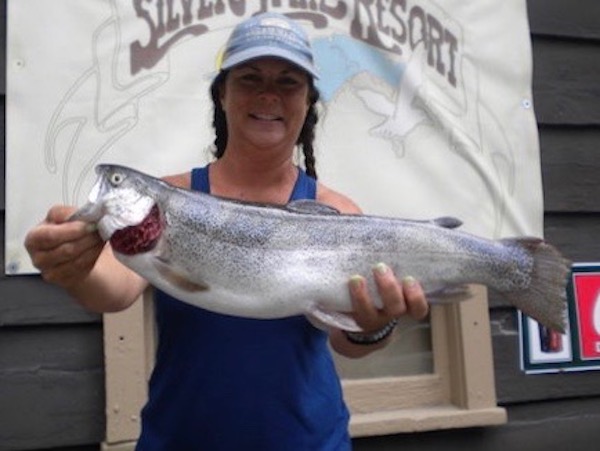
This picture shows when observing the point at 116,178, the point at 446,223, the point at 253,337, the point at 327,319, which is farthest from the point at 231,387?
the point at 446,223

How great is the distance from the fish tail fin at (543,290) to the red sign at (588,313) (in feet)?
4.68

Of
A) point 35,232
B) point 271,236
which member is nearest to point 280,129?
point 271,236

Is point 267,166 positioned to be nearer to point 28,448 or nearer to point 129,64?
point 129,64

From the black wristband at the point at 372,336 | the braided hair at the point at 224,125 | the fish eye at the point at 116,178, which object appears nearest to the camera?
the fish eye at the point at 116,178

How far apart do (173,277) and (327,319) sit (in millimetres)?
316

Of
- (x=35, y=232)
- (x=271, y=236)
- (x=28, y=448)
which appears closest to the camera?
(x=35, y=232)

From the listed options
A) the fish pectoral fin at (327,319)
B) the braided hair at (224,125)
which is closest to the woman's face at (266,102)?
the braided hair at (224,125)

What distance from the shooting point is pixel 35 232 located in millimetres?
1434

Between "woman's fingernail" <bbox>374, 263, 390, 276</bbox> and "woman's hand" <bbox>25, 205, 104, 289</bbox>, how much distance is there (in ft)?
1.79

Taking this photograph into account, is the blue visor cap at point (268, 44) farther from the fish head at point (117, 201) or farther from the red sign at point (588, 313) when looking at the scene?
the red sign at point (588, 313)

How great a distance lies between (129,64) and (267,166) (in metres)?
1.01

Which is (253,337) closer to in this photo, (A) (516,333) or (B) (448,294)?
(B) (448,294)

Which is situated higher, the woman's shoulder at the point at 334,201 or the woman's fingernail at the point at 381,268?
the woman's shoulder at the point at 334,201

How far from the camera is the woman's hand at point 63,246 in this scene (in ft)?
4.68
